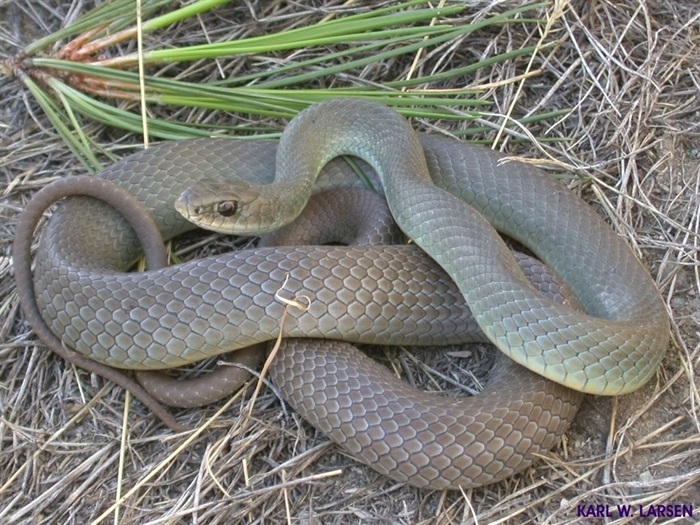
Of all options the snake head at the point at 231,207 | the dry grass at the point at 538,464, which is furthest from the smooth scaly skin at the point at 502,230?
the dry grass at the point at 538,464

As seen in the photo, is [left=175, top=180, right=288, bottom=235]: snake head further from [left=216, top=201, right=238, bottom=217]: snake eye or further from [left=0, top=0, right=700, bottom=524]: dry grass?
[left=0, top=0, right=700, bottom=524]: dry grass

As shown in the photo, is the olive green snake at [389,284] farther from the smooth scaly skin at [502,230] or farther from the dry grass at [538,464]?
the dry grass at [538,464]

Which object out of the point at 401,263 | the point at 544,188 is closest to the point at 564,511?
the point at 401,263

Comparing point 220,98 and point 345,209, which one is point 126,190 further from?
point 345,209

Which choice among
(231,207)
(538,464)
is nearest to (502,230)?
(538,464)

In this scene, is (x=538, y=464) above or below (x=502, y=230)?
below

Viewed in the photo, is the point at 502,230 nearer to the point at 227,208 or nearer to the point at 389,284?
the point at 389,284

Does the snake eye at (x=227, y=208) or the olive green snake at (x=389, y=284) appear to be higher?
the snake eye at (x=227, y=208)
